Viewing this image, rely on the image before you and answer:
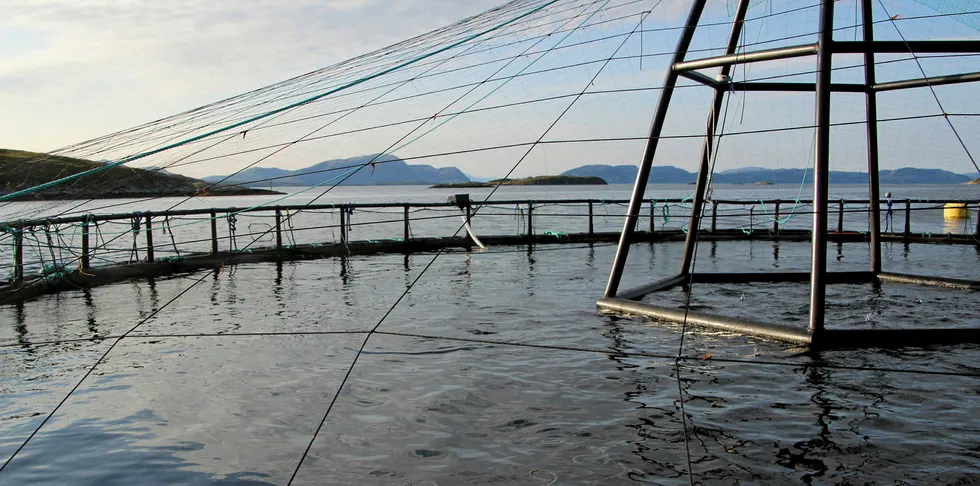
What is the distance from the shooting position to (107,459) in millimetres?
A: 5457

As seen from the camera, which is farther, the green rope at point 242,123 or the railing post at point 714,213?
the railing post at point 714,213

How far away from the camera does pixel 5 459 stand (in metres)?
5.46

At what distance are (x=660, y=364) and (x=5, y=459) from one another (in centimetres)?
602

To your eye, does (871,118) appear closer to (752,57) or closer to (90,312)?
(752,57)

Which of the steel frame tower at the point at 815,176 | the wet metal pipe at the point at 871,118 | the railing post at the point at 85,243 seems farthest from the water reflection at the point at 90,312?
the wet metal pipe at the point at 871,118

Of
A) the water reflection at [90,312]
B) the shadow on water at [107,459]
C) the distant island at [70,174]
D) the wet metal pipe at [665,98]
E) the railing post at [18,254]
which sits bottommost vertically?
the shadow on water at [107,459]

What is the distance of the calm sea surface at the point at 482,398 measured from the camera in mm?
5203

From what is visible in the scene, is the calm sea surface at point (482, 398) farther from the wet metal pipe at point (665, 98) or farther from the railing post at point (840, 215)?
the railing post at point (840, 215)

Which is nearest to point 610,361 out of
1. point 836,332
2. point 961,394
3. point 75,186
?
point 836,332

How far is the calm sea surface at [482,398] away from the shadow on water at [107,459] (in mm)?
20

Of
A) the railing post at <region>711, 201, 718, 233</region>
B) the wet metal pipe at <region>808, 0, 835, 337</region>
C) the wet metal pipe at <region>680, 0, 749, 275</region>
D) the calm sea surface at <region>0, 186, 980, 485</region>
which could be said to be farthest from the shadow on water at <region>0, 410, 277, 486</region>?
the railing post at <region>711, 201, 718, 233</region>

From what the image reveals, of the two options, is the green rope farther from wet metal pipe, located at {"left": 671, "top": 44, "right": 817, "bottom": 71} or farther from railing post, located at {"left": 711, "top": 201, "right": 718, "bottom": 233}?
railing post, located at {"left": 711, "top": 201, "right": 718, "bottom": 233}

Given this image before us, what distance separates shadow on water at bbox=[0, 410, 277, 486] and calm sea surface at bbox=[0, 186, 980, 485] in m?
0.02

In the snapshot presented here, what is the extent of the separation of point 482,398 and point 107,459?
10.2 ft
